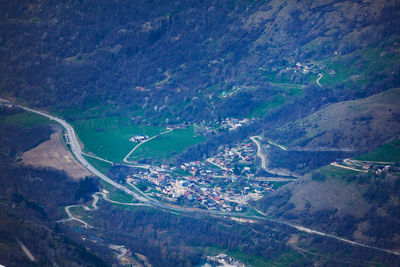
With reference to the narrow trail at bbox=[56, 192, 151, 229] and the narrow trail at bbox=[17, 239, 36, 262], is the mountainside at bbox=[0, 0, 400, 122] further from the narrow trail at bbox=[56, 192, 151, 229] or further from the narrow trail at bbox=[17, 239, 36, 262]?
the narrow trail at bbox=[17, 239, 36, 262]

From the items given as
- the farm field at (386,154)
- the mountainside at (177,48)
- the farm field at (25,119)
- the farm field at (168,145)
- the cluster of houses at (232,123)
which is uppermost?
the mountainside at (177,48)

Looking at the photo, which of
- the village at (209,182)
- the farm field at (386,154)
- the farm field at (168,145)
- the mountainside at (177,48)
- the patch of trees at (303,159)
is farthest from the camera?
the mountainside at (177,48)

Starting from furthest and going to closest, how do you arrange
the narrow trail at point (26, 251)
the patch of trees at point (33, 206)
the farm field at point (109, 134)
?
the farm field at point (109, 134)
the patch of trees at point (33, 206)
the narrow trail at point (26, 251)

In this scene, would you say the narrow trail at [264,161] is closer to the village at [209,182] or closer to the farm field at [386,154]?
the village at [209,182]

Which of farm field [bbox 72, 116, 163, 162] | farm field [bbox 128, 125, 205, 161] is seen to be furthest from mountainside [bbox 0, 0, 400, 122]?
farm field [bbox 128, 125, 205, 161]

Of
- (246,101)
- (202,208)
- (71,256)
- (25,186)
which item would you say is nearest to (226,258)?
(202,208)

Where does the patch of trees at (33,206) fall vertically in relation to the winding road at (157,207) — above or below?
above

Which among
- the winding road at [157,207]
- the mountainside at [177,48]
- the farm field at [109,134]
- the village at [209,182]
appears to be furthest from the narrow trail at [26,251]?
the mountainside at [177,48]
